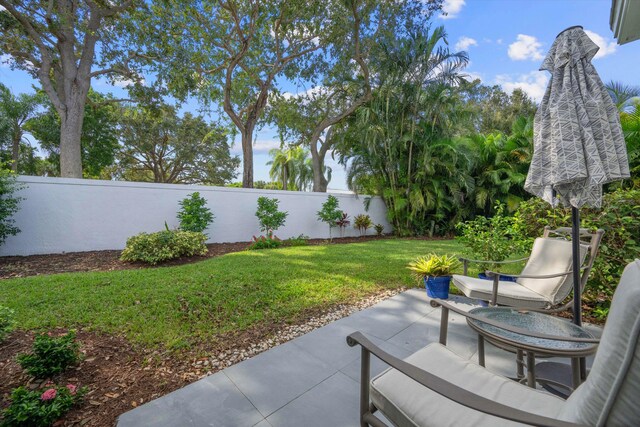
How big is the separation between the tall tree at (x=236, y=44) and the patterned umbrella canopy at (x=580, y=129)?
308 inches

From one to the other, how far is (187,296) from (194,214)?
3.84m

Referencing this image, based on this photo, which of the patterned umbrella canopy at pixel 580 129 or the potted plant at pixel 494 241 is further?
the potted plant at pixel 494 241

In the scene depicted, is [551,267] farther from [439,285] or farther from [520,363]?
[520,363]

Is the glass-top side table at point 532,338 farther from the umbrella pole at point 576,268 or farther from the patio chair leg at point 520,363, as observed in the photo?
the umbrella pole at point 576,268

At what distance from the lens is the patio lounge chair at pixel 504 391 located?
0.68 meters

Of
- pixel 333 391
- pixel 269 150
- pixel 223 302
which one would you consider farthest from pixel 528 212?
pixel 269 150

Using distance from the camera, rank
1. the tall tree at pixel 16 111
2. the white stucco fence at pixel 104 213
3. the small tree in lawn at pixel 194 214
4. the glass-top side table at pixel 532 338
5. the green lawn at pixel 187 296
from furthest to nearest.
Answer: the tall tree at pixel 16 111
the small tree in lawn at pixel 194 214
the white stucco fence at pixel 104 213
the green lawn at pixel 187 296
the glass-top side table at pixel 532 338

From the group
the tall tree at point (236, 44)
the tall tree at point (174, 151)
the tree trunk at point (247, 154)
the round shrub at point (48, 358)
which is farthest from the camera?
the tall tree at point (174, 151)

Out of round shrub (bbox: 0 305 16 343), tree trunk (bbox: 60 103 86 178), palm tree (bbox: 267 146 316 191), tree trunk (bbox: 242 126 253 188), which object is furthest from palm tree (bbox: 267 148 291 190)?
round shrub (bbox: 0 305 16 343)

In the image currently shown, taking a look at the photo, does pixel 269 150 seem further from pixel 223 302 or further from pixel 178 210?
pixel 223 302

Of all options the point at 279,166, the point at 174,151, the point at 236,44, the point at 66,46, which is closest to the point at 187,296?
the point at 236,44

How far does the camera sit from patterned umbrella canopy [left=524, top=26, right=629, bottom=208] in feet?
6.04

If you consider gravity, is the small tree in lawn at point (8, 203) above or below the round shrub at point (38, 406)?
above

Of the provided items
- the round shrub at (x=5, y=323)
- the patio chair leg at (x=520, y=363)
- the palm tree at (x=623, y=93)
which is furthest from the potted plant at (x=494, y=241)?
the palm tree at (x=623, y=93)
